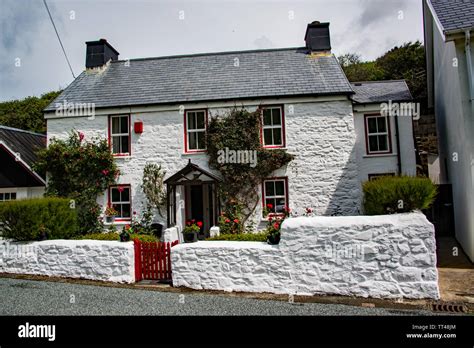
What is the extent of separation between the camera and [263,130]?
39.3 ft

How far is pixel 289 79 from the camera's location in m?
12.5

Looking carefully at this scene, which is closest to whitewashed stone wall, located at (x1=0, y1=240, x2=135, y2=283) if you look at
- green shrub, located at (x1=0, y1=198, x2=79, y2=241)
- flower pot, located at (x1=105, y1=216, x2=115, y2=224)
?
green shrub, located at (x1=0, y1=198, x2=79, y2=241)

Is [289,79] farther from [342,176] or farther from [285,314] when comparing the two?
[285,314]

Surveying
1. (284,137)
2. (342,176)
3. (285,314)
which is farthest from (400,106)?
(285,314)

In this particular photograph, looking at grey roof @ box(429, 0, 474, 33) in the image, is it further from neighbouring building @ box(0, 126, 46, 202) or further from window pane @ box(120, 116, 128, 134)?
neighbouring building @ box(0, 126, 46, 202)

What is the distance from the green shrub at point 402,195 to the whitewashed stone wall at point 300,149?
4.38m

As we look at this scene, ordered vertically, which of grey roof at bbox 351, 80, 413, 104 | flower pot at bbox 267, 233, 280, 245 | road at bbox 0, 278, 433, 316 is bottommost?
road at bbox 0, 278, 433, 316

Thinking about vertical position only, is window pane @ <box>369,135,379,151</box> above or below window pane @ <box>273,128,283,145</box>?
below

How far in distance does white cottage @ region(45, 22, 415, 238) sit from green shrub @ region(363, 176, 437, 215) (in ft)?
14.5

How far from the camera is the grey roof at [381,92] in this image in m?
12.5

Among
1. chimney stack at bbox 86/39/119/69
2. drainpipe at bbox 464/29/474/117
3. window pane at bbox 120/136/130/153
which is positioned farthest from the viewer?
chimney stack at bbox 86/39/119/69

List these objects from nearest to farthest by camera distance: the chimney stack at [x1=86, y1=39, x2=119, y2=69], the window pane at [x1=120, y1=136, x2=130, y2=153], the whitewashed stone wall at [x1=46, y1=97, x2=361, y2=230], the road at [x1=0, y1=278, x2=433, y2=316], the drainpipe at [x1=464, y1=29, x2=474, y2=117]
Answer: the road at [x1=0, y1=278, x2=433, y2=316] → the drainpipe at [x1=464, y1=29, x2=474, y2=117] → the whitewashed stone wall at [x1=46, y1=97, x2=361, y2=230] → the window pane at [x1=120, y1=136, x2=130, y2=153] → the chimney stack at [x1=86, y1=39, x2=119, y2=69]

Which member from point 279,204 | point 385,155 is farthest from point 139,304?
point 385,155

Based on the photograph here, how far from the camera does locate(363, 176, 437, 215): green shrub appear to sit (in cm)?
671
